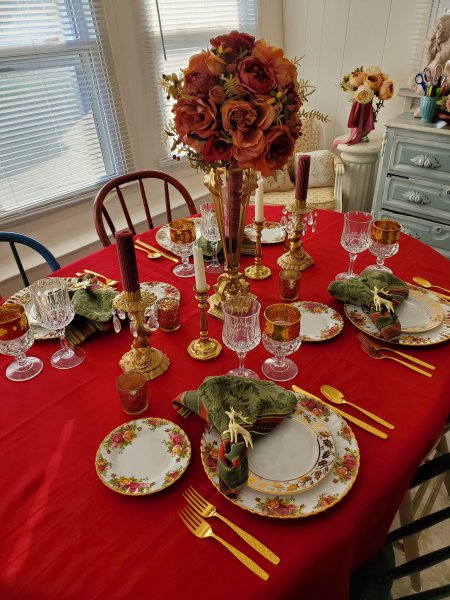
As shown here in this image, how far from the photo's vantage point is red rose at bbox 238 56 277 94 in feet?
2.94

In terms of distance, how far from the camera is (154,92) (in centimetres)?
266

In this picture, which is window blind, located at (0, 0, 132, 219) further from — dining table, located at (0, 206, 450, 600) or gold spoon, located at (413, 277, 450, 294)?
gold spoon, located at (413, 277, 450, 294)

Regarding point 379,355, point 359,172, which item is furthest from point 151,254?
point 359,172

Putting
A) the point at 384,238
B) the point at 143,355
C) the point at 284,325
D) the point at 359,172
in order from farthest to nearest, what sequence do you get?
the point at 359,172, the point at 384,238, the point at 143,355, the point at 284,325

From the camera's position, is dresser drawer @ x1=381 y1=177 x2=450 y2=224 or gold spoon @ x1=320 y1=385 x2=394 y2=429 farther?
dresser drawer @ x1=381 y1=177 x2=450 y2=224

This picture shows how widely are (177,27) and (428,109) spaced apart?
1.52 meters

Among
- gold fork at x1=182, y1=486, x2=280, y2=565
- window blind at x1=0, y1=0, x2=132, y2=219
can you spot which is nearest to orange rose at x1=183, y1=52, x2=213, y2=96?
gold fork at x1=182, y1=486, x2=280, y2=565

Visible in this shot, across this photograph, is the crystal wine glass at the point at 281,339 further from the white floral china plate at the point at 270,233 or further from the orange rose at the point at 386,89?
the orange rose at the point at 386,89

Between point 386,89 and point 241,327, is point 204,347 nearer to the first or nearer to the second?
point 241,327

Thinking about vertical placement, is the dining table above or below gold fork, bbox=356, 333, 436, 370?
above

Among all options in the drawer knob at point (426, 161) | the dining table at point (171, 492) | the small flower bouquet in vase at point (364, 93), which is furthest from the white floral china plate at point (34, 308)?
the small flower bouquet in vase at point (364, 93)

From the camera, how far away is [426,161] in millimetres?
2334

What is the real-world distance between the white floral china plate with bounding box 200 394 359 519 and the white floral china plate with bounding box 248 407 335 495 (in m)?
0.01

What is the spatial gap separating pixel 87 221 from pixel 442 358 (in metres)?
2.11
